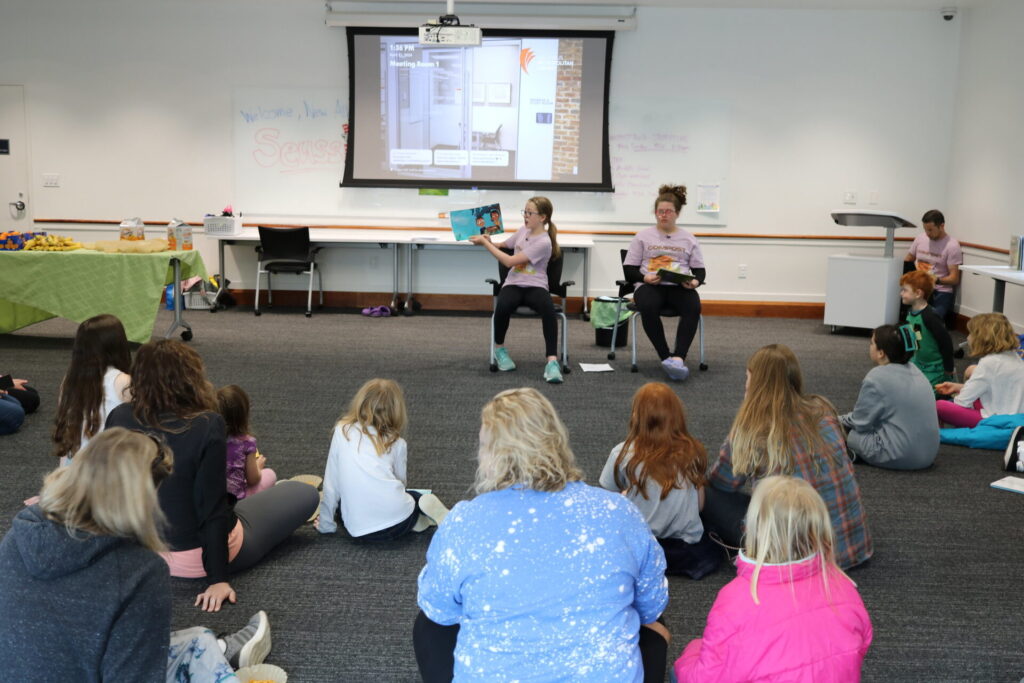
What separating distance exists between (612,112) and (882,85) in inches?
99.0

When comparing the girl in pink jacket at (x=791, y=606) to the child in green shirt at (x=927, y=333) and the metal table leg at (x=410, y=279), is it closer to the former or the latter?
the child in green shirt at (x=927, y=333)

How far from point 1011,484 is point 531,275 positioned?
323cm

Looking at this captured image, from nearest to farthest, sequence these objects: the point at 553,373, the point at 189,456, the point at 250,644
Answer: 1. the point at 250,644
2. the point at 189,456
3. the point at 553,373

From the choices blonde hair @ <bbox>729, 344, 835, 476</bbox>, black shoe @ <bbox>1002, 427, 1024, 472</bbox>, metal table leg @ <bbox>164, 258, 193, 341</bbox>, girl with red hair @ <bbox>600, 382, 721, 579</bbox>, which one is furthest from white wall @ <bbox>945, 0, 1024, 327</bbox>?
metal table leg @ <bbox>164, 258, 193, 341</bbox>

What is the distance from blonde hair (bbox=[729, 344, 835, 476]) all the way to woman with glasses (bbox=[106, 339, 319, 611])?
163 centimetres

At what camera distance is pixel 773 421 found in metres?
3.16

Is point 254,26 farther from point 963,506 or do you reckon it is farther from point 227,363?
point 963,506

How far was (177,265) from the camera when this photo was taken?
6926 millimetres

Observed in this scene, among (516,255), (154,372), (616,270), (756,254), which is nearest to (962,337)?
(756,254)

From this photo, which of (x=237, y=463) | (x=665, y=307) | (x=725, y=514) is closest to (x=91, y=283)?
(x=237, y=463)

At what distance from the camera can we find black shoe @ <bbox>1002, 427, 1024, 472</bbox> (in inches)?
175

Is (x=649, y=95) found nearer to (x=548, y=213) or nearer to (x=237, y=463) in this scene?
(x=548, y=213)

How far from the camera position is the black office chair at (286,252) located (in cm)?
851

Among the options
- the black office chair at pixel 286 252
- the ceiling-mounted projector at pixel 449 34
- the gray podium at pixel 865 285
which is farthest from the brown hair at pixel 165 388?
the gray podium at pixel 865 285
